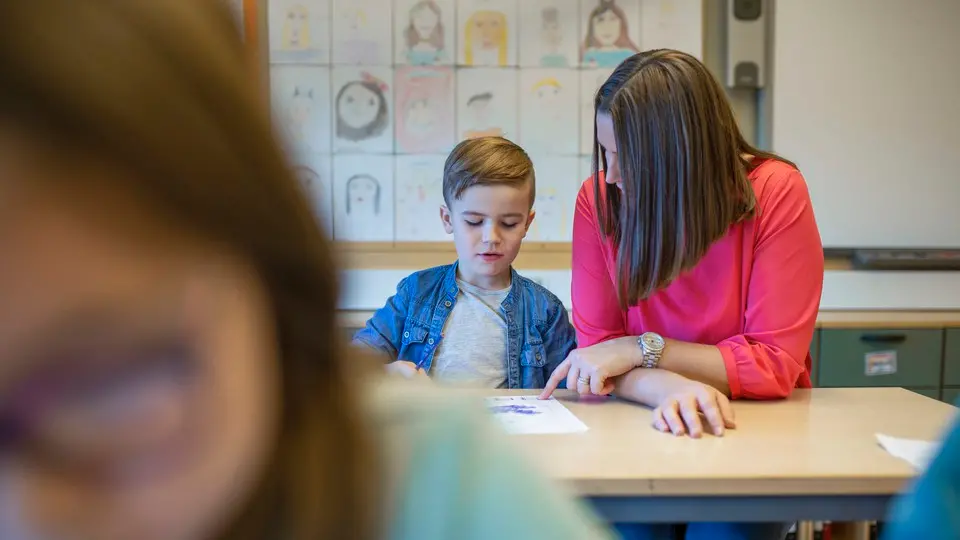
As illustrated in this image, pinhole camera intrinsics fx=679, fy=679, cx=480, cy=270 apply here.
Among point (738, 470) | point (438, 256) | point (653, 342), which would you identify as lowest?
point (738, 470)

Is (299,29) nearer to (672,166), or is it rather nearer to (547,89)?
(547,89)

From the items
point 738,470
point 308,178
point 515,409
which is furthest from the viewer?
point 515,409

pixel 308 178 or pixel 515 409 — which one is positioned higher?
pixel 308 178

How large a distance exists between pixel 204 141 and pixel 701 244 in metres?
1.08

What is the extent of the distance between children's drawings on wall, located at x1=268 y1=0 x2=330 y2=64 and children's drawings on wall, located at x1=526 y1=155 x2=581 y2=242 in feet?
3.13

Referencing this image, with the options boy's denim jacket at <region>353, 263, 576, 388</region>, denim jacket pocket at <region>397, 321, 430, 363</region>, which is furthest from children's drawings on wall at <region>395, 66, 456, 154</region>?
denim jacket pocket at <region>397, 321, 430, 363</region>

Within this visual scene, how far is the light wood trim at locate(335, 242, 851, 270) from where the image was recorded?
8.66 ft

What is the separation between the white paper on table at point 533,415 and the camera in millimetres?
1003

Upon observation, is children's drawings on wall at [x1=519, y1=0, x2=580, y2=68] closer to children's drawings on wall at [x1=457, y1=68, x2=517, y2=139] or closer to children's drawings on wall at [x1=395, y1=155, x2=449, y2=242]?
children's drawings on wall at [x1=457, y1=68, x2=517, y2=139]

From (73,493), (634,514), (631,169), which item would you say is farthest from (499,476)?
(631,169)

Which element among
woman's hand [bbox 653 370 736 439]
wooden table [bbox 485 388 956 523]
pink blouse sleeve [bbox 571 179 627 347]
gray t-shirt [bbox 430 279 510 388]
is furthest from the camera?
gray t-shirt [bbox 430 279 510 388]

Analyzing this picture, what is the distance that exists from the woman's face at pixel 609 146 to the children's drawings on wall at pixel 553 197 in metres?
1.36

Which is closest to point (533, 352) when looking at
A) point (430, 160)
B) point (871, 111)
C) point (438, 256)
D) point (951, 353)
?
point (438, 256)

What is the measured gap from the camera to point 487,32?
2629 mm
